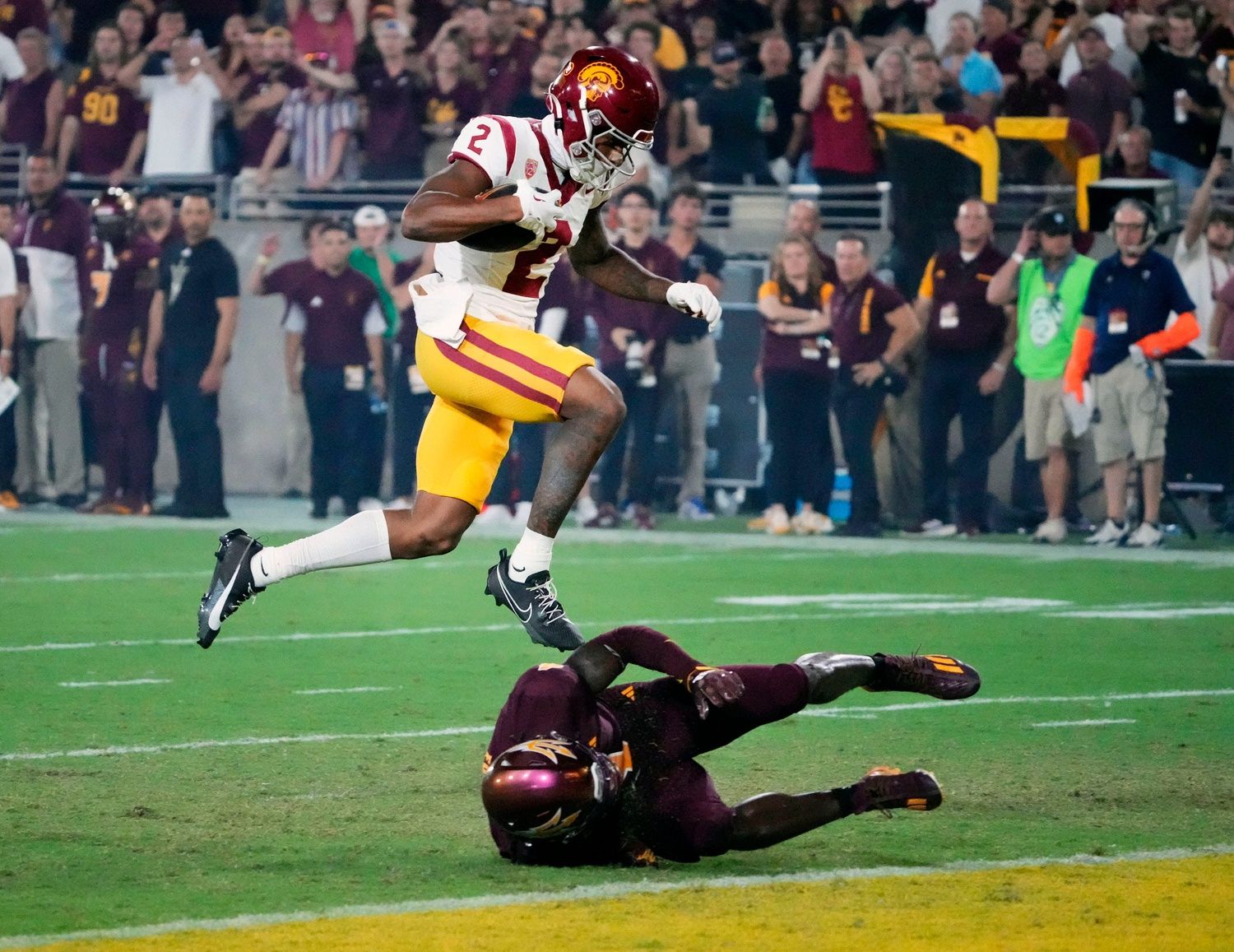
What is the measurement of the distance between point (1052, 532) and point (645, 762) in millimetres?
8930

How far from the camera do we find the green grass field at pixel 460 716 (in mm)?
5488

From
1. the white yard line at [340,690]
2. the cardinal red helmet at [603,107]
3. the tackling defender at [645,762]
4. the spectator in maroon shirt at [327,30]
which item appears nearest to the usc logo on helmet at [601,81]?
the cardinal red helmet at [603,107]

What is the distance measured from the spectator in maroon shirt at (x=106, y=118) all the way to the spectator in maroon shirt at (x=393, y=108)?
6.62 ft

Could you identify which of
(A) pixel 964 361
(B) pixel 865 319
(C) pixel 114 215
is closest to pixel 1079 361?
(A) pixel 964 361

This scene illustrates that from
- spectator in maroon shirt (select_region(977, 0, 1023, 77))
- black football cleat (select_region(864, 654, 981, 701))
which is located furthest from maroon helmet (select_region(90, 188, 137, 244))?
black football cleat (select_region(864, 654, 981, 701))

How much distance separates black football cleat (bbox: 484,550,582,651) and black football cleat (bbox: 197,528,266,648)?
84 centimetres

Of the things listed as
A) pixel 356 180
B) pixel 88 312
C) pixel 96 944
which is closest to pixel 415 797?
pixel 96 944

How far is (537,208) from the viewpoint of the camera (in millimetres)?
6125

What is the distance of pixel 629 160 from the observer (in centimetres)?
662

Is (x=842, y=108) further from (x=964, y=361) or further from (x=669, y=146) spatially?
(x=964, y=361)

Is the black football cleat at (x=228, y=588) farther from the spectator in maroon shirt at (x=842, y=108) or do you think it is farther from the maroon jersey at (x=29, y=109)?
the maroon jersey at (x=29, y=109)

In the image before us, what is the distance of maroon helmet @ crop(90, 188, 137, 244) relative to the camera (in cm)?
1538

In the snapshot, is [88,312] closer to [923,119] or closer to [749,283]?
[749,283]

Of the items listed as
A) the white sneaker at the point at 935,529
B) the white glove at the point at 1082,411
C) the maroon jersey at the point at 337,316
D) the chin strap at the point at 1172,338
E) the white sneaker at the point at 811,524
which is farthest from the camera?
the maroon jersey at the point at 337,316
